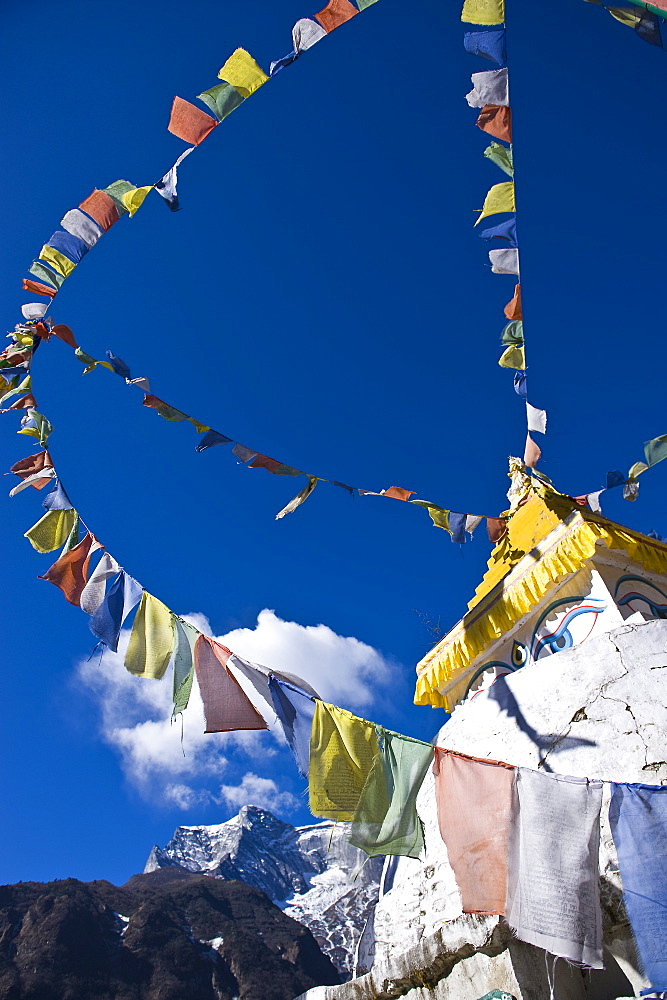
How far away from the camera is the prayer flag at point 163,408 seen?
5.72m

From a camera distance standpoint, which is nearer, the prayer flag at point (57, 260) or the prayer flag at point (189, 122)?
the prayer flag at point (189, 122)

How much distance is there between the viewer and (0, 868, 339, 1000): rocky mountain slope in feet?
96.1

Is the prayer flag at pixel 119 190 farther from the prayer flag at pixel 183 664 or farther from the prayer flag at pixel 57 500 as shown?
the prayer flag at pixel 183 664

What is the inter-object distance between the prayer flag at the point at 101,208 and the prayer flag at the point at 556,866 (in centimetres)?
521

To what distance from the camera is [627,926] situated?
3305 millimetres

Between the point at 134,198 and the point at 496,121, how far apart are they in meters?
2.91

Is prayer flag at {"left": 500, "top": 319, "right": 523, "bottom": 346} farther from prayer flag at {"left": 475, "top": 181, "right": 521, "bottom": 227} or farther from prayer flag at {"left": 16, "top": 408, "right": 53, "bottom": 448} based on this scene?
prayer flag at {"left": 16, "top": 408, "right": 53, "bottom": 448}

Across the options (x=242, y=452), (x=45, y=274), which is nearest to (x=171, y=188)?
(x=45, y=274)

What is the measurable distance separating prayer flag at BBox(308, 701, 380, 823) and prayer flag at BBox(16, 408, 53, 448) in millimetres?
3882

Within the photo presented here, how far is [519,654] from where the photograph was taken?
5238mm

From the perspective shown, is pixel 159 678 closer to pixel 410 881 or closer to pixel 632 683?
pixel 410 881

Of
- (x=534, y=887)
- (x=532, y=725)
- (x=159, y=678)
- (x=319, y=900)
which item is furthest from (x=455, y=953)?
(x=319, y=900)

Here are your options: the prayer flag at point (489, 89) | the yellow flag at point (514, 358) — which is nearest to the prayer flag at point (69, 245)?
the prayer flag at point (489, 89)

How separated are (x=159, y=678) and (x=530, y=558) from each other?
11.0 feet
